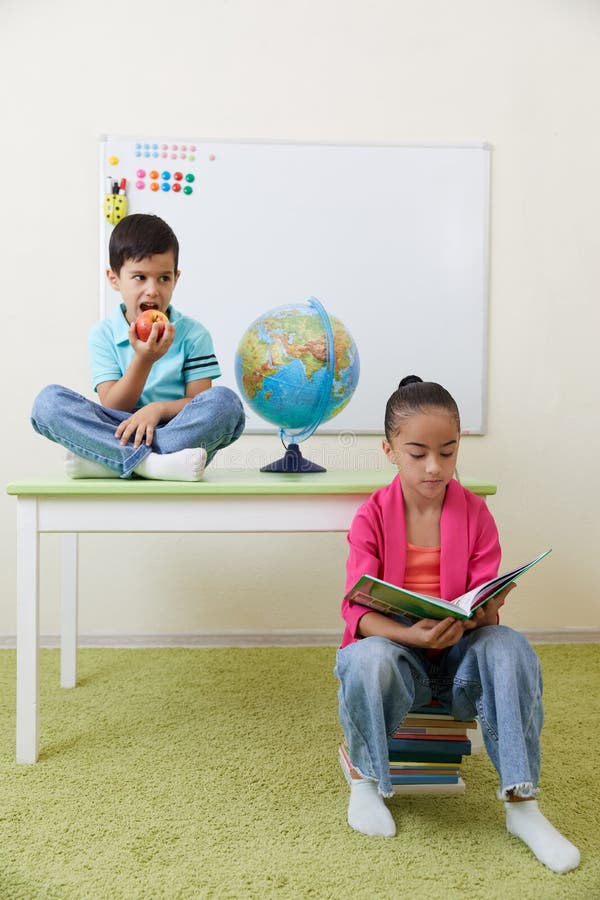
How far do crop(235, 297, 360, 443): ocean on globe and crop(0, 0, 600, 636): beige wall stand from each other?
856mm

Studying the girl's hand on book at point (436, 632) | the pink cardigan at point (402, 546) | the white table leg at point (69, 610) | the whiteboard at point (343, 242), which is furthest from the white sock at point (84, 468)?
the whiteboard at point (343, 242)

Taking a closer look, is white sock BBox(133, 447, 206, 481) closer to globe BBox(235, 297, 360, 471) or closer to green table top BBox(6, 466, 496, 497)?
green table top BBox(6, 466, 496, 497)

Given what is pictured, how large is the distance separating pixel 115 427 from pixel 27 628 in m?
0.46

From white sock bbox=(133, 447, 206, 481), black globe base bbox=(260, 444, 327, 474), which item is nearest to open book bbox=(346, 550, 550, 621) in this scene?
white sock bbox=(133, 447, 206, 481)

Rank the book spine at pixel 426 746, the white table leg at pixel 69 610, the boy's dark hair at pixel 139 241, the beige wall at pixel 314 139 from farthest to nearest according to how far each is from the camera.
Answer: the beige wall at pixel 314 139, the white table leg at pixel 69 610, the boy's dark hair at pixel 139 241, the book spine at pixel 426 746

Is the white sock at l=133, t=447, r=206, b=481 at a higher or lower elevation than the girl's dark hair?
lower

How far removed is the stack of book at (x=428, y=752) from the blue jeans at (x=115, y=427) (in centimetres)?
73

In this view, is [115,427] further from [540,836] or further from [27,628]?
[540,836]

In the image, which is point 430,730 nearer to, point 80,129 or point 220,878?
point 220,878

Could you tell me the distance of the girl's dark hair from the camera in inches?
61.0

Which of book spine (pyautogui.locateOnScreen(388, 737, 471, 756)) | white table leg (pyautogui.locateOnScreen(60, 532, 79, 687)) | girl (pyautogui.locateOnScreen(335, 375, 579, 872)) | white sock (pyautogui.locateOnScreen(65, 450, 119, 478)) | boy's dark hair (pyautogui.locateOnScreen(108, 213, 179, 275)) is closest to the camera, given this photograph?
girl (pyautogui.locateOnScreen(335, 375, 579, 872))

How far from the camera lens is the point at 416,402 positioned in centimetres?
156

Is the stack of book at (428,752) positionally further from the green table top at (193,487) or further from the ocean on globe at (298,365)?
the ocean on globe at (298,365)

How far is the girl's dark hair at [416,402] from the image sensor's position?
61.0 inches
